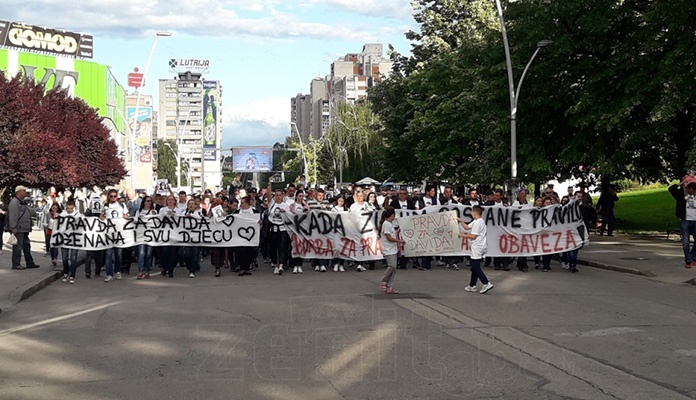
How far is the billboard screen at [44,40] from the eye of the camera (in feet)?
251

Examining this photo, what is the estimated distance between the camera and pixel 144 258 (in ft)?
58.8

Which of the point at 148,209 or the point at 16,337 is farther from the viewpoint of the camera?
the point at 148,209

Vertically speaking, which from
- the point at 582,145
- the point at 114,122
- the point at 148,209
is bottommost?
the point at 148,209

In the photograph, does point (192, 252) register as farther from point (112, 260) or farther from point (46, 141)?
point (46, 141)

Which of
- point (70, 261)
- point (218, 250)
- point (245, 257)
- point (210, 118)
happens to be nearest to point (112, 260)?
point (70, 261)

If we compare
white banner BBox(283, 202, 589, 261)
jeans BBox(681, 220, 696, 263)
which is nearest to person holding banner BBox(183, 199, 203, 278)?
white banner BBox(283, 202, 589, 261)

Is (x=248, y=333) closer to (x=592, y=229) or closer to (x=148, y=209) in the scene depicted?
(x=148, y=209)

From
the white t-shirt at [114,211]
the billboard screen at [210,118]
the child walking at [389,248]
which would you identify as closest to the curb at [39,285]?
the white t-shirt at [114,211]

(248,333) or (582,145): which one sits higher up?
(582,145)

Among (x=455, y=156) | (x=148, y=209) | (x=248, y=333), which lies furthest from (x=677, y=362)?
(x=455, y=156)

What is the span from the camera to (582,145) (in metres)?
28.8

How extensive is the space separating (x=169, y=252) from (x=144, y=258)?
1.79 ft

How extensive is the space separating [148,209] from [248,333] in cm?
937

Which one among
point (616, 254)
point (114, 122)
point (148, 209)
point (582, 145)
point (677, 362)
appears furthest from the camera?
point (114, 122)
